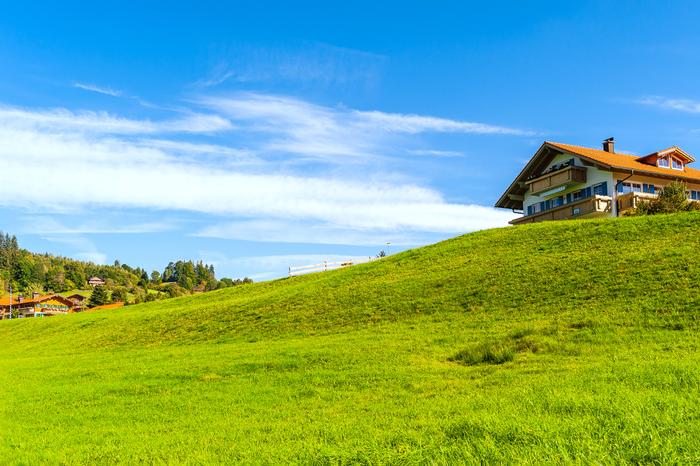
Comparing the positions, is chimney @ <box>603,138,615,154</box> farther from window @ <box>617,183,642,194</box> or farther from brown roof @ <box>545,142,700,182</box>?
window @ <box>617,183,642,194</box>

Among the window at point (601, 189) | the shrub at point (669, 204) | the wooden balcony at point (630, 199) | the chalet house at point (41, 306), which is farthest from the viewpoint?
the chalet house at point (41, 306)

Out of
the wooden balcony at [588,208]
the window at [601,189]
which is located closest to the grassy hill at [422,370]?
the wooden balcony at [588,208]

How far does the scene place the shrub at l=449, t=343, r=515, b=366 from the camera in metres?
16.0

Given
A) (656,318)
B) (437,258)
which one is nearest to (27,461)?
(656,318)

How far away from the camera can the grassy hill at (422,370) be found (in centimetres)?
835

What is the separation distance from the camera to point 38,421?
13.7 m

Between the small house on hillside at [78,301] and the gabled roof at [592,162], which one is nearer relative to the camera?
the gabled roof at [592,162]

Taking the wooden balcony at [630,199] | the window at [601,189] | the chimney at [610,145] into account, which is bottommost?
the wooden balcony at [630,199]

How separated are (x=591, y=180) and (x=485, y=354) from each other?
4191cm

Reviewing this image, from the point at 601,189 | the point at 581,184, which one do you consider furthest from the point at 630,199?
the point at 581,184

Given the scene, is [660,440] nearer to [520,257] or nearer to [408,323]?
[408,323]

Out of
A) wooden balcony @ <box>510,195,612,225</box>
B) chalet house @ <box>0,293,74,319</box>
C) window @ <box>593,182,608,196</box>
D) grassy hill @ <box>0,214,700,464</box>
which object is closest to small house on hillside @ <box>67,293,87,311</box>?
chalet house @ <box>0,293,74,319</box>

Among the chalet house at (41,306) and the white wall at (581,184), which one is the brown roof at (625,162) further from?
the chalet house at (41,306)

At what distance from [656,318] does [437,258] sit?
19.5m
